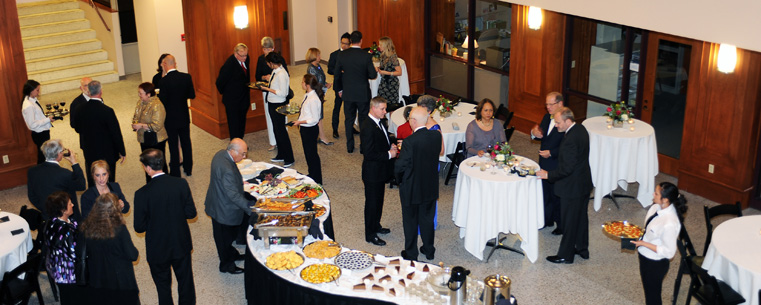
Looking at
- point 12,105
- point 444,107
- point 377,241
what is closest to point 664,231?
point 377,241

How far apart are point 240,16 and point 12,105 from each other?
335cm

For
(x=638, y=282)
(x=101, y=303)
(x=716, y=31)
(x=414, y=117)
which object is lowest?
(x=638, y=282)

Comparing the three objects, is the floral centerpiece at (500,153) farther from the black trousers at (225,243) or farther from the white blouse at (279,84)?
the white blouse at (279,84)

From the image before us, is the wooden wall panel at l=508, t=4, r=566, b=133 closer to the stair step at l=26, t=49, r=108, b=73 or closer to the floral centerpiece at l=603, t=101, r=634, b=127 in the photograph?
Answer: the floral centerpiece at l=603, t=101, r=634, b=127

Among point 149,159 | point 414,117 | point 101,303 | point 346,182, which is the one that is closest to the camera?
point 101,303

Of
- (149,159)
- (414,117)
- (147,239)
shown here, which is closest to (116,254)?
(147,239)

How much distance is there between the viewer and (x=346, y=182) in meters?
9.88

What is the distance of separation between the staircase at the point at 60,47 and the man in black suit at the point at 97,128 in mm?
6303

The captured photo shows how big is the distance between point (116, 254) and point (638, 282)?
4838 millimetres

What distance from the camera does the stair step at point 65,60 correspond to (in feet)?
46.7

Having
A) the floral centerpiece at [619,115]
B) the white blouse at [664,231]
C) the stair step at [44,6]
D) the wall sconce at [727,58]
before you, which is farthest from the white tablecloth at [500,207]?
the stair step at [44,6]

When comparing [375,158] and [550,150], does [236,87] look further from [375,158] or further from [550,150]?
[550,150]

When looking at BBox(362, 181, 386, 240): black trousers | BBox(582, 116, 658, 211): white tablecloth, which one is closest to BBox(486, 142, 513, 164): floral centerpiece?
BBox(362, 181, 386, 240): black trousers

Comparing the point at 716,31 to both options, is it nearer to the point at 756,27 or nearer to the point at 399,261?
the point at 756,27
